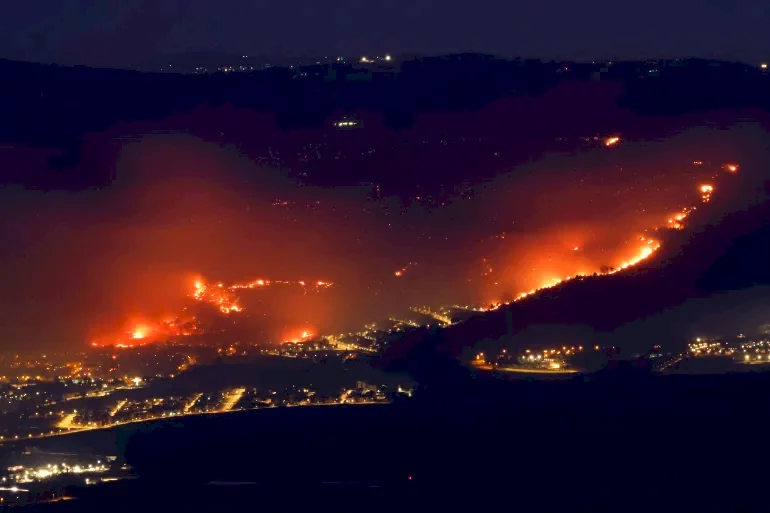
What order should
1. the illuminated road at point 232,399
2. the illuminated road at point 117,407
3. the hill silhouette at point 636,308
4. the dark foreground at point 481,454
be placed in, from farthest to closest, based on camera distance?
1. the hill silhouette at point 636,308
2. the illuminated road at point 117,407
3. the illuminated road at point 232,399
4. the dark foreground at point 481,454

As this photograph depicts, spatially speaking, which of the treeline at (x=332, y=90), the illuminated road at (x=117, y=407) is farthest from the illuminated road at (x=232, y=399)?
the treeline at (x=332, y=90)

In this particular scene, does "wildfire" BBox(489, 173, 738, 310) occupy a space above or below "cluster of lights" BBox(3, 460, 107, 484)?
above

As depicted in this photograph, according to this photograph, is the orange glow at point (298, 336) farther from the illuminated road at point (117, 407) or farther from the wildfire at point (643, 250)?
the illuminated road at point (117, 407)

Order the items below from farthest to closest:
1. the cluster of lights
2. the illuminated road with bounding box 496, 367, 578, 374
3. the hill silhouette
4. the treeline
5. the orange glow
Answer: the treeline
the orange glow
the hill silhouette
the illuminated road with bounding box 496, 367, 578, 374
the cluster of lights

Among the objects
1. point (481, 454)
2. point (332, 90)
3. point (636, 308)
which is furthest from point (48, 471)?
point (332, 90)

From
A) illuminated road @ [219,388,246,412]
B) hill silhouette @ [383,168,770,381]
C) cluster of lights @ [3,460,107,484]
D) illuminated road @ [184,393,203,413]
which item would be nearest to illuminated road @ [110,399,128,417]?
illuminated road @ [184,393,203,413]

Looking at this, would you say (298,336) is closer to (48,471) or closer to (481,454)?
(48,471)

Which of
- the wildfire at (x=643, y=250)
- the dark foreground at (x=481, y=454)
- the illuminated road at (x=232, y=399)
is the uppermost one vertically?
the wildfire at (x=643, y=250)

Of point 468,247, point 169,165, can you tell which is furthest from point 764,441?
point 169,165

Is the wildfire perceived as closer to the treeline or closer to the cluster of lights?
the treeline
